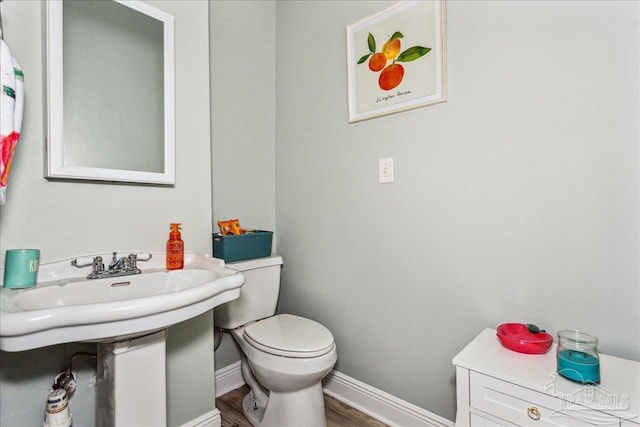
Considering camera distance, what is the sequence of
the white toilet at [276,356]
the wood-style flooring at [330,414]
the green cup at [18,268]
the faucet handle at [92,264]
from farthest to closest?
1. the wood-style flooring at [330,414]
2. the white toilet at [276,356]
3. the faucet handle at [92,264]
4. the green cup at [18,268]

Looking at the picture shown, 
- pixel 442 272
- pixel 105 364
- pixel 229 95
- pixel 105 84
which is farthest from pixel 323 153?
pixel 105 364

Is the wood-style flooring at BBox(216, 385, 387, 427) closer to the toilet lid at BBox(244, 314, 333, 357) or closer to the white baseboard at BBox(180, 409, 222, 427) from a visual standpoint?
the white baseboard at BBox(180, 409, 222, 427)

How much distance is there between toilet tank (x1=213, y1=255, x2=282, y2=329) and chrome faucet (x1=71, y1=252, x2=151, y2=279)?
44 cm

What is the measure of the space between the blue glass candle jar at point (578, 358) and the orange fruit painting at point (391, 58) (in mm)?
1117

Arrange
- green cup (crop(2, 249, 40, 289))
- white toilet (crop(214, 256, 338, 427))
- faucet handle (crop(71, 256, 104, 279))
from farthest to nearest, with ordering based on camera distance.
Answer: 1. white toilet (crop(214, 256, 338, 427))
2. faucet handle (crop(71, 256, 104, 279))
3. green cup (crop(2, 249, 40, 289))

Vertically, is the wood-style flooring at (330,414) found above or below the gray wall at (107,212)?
below

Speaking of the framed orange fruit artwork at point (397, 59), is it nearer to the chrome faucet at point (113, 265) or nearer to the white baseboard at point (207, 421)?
the chrome faucet at point (113, 265)

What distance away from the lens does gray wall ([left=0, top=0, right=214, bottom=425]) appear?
0.98m

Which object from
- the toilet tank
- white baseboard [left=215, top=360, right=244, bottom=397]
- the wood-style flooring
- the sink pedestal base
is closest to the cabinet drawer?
the wood-style flooring

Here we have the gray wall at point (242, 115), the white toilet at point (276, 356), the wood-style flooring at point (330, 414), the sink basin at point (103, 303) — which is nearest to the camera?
the sink basin at point (103, 303)

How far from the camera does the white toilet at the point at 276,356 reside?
4.24 ft

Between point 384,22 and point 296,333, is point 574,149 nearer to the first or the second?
point 384,22

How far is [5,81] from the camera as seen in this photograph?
83 centimetres

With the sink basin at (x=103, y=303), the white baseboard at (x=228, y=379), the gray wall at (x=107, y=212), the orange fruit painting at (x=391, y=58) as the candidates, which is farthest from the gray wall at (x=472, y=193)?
the sink basin at (x=103, y=303)
